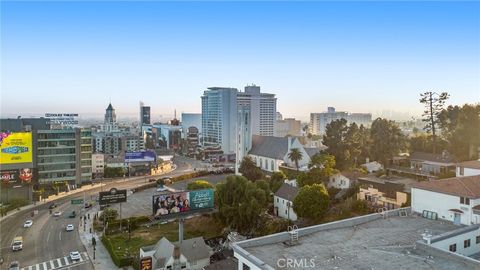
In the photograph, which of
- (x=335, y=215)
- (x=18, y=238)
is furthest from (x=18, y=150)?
(x=335, y=215)

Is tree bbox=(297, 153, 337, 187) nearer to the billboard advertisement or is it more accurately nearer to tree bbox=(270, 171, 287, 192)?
tree bbox=(270, 171, 287, 192)

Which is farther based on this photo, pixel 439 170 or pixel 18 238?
pixel 439 170

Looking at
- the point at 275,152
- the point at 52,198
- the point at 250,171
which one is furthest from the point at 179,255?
the point at 52,198

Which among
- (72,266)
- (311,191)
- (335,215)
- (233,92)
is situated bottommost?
(72,266)

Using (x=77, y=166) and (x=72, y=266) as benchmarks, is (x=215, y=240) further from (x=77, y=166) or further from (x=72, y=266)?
(x=77, y=166)

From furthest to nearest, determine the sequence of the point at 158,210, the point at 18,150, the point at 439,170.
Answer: the point at 18,150
the point at 439,170
the point at 158,210

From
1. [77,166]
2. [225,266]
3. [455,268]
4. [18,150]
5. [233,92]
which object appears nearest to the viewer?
[455,268]

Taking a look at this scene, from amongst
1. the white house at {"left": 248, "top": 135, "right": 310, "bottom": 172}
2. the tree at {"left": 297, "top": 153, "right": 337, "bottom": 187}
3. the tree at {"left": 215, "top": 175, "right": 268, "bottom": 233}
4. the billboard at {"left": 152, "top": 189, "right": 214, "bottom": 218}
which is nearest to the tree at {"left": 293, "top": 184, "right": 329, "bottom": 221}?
the tree at {"left": 215, "top": 175, "right": 268, "bottom": 233}

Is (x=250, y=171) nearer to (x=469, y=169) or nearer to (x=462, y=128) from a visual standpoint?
(x=462, y=128)
